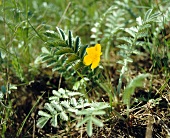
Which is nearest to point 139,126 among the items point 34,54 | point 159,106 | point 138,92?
point 159,106

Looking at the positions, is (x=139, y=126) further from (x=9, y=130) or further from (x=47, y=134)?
(x=9, y=130)

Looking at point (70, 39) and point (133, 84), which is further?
point (70, 39)

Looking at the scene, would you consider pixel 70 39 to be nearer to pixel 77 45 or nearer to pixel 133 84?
pixel 77 45

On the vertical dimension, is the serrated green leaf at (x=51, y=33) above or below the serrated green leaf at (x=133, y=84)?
above

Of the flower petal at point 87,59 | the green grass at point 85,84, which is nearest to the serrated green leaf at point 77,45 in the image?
the green grass at point 85,84

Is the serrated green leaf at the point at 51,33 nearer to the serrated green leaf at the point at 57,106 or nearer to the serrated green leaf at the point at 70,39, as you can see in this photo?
the serrated green leaf at the point at 70,39

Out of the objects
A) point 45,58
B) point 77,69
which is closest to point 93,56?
point 77,69

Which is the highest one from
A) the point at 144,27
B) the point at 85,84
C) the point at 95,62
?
the point at 144,27

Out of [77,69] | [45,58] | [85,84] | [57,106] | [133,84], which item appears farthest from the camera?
[45,58]

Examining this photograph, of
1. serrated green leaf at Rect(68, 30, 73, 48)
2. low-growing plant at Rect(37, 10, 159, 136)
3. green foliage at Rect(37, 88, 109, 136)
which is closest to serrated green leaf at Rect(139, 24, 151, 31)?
low-growing plant at Rect(37, 10, 159, 136)

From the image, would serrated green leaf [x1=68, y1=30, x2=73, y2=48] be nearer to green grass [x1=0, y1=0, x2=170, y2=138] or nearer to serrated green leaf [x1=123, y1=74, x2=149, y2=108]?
green grass [x1=0, y1=0, x2=170, y2=138]

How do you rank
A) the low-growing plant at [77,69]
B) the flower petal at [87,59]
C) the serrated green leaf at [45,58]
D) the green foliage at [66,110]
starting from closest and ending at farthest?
the green foliage at [66,110] → the low-growing plant at [77,69] → the flower petal at [87,59] → the serrated green leaf at [45,58]
